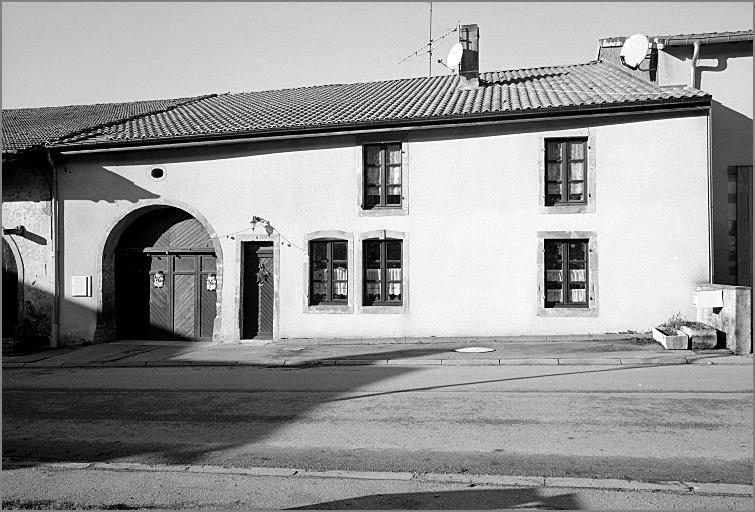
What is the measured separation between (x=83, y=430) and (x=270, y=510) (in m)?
4.31

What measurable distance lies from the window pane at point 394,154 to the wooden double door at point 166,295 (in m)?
5.59

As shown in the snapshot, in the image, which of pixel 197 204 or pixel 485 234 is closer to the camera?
pixel 485 234

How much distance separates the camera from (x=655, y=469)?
21.5ft

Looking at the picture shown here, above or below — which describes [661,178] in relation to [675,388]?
above

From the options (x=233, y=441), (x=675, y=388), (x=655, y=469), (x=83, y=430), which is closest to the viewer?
(x=655, y=469)

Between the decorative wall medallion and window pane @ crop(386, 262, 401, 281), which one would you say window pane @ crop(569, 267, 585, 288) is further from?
the decorative wall medallion

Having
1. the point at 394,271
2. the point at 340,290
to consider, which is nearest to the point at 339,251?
the point at 340,290

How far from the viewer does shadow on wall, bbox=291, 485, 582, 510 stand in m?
5.79

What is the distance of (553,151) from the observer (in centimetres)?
1670

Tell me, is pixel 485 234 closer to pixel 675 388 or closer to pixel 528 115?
pixel 528 115

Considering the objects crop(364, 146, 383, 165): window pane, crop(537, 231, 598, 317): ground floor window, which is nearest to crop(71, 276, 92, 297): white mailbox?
crop(364, 146, 383, 165): window pane

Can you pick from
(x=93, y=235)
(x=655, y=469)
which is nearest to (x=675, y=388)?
(x=655, y=469)

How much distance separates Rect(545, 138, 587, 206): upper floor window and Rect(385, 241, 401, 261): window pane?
3.82 metres

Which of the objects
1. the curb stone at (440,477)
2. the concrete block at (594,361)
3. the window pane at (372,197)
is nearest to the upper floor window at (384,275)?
the window pane at (372,197)
